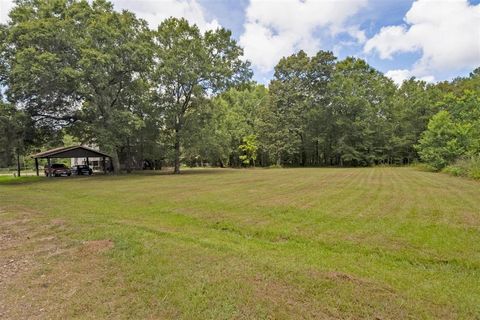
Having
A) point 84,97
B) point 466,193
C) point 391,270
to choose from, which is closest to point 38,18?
point 84,97

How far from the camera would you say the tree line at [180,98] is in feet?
67.4

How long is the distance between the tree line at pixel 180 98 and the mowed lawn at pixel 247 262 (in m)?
15.6

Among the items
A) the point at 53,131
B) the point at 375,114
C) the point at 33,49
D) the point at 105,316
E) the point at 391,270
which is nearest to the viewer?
the point at 105,316

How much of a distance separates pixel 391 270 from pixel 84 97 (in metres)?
25.0

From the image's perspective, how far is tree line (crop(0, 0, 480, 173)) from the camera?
20.5 metres

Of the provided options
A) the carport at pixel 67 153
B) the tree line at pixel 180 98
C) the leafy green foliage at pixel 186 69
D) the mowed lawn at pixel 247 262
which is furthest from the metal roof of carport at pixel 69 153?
A: the mowed lawn at pixel 247 262

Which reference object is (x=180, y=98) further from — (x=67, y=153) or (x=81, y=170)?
(x=81, y=170)

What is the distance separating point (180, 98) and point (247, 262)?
25407mm

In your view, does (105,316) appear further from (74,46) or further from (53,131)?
(53,131)

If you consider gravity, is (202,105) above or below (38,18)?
below

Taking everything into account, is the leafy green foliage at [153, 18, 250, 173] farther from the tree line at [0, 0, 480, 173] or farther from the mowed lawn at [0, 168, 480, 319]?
the mowed lawn at [0, 168, 480, 319]

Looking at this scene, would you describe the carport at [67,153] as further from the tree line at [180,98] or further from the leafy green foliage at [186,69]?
the leafy green foliage at [186,69]

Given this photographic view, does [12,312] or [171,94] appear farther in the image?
[171,94]

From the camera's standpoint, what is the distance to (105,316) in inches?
120
